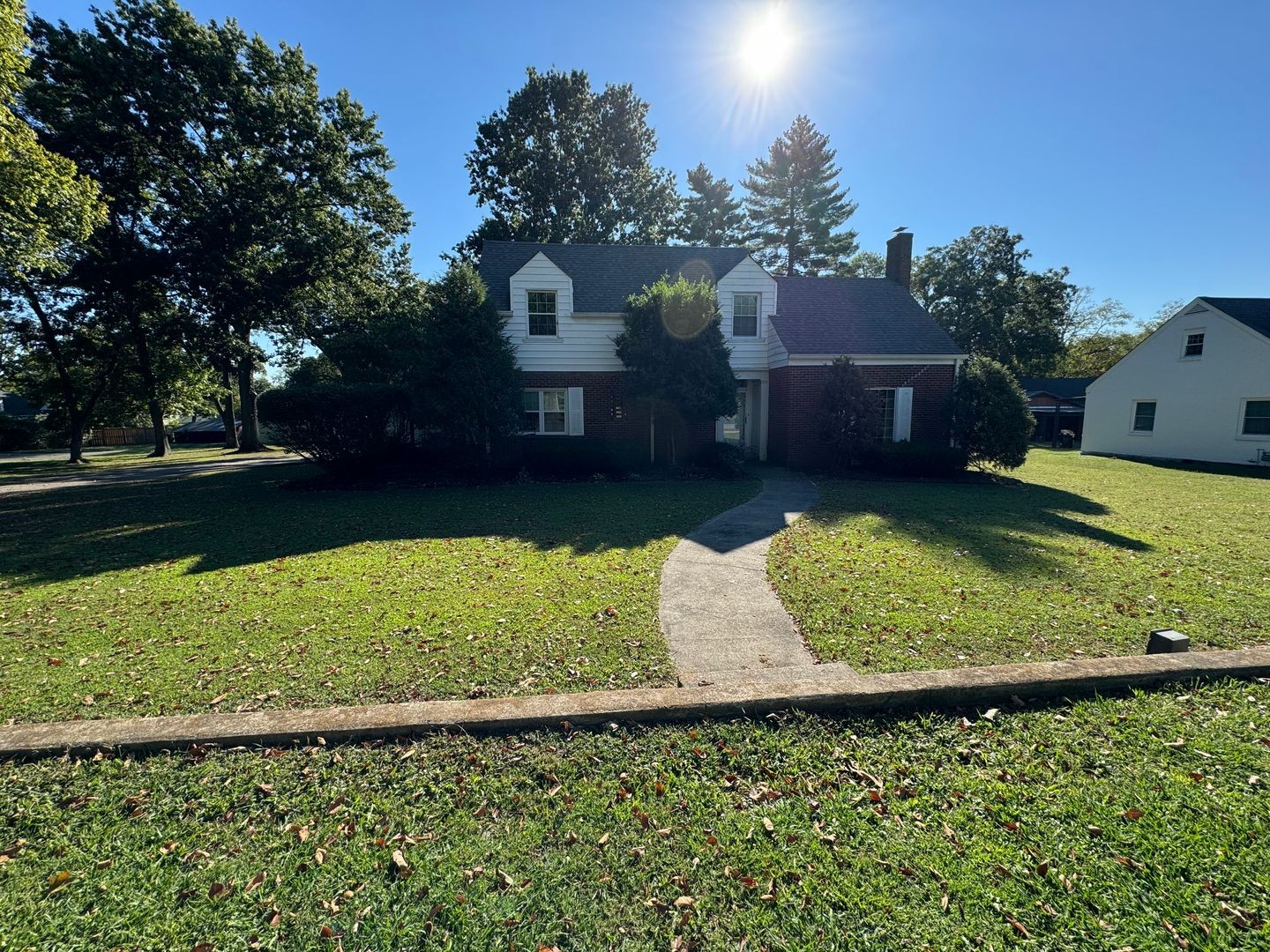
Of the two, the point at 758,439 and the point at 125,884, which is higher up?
the point at 758,439

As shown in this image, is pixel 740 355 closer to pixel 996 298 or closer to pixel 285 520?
pixel 285 520

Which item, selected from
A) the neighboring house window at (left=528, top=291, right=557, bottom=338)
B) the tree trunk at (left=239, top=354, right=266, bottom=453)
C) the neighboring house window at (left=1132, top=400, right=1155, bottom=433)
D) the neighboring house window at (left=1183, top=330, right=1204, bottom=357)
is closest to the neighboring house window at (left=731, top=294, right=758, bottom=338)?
the neighboring house window at (left=528, top=291, right=557, bottom=338)

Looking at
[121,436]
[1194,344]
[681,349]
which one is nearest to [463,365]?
[681,349]

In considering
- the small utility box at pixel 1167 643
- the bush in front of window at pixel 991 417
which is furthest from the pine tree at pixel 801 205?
the small utility box at pixel 1167 643

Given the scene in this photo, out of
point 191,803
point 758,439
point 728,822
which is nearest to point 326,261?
point 758,439

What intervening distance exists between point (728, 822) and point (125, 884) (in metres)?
2.76

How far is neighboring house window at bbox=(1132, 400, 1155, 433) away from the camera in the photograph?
22.5 meters

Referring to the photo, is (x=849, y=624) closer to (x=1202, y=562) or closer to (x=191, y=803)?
(x=191, y=803)

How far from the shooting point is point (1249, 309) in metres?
20.1

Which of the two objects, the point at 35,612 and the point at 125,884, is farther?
the point at 35,612

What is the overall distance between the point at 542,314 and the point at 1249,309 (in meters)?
26.6

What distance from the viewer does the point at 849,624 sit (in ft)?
16.4

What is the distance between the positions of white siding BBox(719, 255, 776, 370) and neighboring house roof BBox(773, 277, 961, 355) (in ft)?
1.76

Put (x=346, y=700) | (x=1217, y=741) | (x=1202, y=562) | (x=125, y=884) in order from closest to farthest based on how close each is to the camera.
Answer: (x=125, y=884) → (x=1217, y=741) → (x=346, y=700) → (x=1202, y=562)
